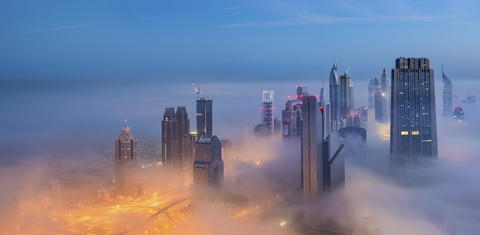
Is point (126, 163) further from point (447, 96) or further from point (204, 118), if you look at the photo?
point (447, 96)

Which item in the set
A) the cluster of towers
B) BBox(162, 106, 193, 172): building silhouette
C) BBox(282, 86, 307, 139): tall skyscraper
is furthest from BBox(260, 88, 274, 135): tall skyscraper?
BBox(162, 106, 193, 172): building silhouette

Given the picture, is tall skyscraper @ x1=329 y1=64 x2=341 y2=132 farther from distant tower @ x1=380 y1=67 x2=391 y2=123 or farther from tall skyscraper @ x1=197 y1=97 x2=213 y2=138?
tall skyscraper @ x1=197 y1=97 x2=213 y2=138

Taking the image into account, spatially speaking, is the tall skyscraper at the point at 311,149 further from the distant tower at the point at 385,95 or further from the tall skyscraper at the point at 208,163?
the distant tower at the point at 385,95

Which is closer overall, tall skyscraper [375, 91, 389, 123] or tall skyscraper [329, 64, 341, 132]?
tall skyscraper [375, 91, 389, 123]

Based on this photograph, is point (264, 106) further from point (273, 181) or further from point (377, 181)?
point (377, 181)

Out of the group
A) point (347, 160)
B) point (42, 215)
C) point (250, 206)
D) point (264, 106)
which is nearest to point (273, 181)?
point (250, 206)

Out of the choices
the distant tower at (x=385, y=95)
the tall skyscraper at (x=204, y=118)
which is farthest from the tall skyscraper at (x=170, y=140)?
the distant tower at (x=385, y=95)
